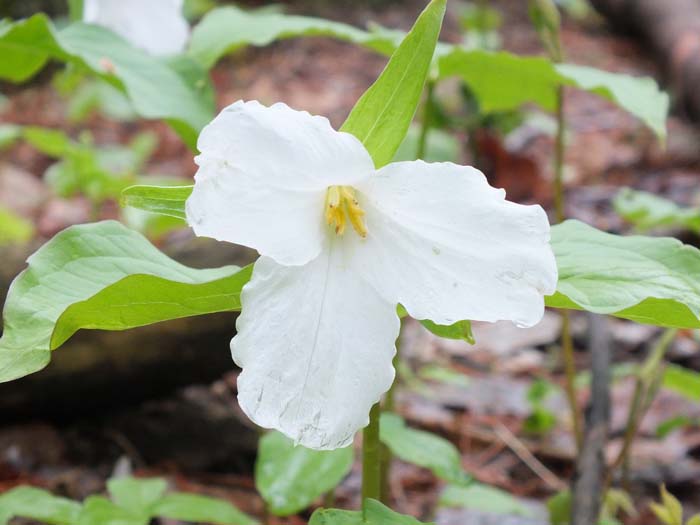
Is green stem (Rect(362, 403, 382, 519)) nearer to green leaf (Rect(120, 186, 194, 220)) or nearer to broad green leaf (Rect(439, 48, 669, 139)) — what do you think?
green leaf (Rect(120, 186, 194, 220))

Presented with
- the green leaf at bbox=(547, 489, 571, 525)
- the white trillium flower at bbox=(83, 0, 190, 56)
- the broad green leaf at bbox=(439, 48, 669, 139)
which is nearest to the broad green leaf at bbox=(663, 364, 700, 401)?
the green leaf at bbox=(547, 489, 571, 525)

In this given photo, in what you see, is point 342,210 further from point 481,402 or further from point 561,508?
point 481,402

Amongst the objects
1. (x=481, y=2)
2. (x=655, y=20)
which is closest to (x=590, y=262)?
→ (x=481, y=2)

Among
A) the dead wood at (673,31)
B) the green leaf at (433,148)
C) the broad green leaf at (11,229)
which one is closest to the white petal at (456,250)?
the green leaf at (433,148)

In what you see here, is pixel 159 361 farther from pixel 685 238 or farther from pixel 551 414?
pixel 685 238

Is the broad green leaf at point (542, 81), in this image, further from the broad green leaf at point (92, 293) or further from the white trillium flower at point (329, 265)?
the broad green leaf at point (92, 293)

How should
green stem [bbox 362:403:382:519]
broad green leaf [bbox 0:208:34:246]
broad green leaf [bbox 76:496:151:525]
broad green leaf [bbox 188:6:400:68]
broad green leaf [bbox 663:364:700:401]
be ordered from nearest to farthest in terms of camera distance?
green stem [bbox 362:403:382:519] < broad green leaf [bbox 76:496:151:525] < broad green leaf [bbox 188:6:400:68] < broad green leaf [bbox 663:364:700:401] < broad green leaf [bbox 0:208:34:246]

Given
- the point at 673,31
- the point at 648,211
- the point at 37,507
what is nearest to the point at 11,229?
the point at 37,507
